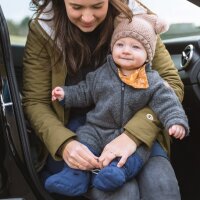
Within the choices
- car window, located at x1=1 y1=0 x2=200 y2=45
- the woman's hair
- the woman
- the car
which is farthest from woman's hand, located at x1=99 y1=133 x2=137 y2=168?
car window, located at x1=1 y1=0 x2=200 y2=45

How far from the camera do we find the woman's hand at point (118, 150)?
75.6 inches

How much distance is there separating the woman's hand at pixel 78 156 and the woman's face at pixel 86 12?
429 millimetres

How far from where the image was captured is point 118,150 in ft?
6.34

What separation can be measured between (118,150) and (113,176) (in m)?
0.13

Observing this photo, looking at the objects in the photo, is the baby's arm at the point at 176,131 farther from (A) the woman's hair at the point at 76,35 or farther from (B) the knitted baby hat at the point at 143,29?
(A) the woman's hair at the point at 76,35

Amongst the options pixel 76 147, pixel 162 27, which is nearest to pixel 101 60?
pixel 162 27

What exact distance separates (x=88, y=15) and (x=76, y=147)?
1.54 feet

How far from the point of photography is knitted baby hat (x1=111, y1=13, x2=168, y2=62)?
203cm

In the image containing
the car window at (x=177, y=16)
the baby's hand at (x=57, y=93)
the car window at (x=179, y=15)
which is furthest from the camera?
the car window at (x=179, y=15)

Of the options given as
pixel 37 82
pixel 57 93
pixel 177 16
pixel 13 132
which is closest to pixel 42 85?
pixel 37 82

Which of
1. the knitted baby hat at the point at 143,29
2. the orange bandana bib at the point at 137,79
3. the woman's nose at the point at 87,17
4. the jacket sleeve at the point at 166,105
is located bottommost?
the jacket sleeve at the point at 166,105

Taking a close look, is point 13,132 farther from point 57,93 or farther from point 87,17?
point 87,17

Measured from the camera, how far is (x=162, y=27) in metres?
2.13

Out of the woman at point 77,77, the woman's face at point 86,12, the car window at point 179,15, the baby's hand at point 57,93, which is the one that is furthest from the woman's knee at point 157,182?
the car window at point 179,15
